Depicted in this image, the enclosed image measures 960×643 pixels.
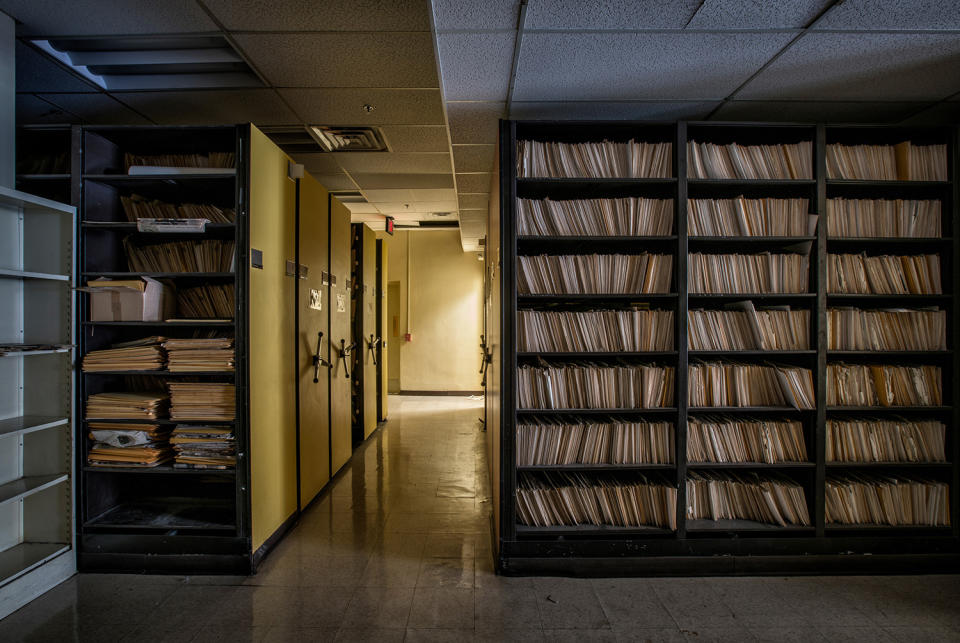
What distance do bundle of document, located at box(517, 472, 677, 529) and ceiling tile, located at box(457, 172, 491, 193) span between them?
8.20 feet

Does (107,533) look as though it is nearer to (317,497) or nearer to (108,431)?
(108,431)

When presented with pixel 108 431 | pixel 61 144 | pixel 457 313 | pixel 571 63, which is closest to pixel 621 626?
pixel 571 63

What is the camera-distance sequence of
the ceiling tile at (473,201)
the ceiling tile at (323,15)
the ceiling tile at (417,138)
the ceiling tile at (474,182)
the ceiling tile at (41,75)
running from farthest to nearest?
the ceiling tile at (473,201) < the ceiling tile at (474,182) < the ceiling tile at (417,138) < the ceiling tile at (41,75) < the ceiling tile at (323,15)

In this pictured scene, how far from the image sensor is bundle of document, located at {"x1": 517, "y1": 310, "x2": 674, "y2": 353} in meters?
2.44

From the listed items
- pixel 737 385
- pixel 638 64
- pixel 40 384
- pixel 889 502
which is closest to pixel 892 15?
pixel 638 64

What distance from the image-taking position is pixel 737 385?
245cm

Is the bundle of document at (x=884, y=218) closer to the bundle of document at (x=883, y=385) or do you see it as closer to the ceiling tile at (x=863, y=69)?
the ceiling tile at (x=863, y=69)

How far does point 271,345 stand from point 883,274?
3.39 metres

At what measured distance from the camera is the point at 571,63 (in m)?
2.04

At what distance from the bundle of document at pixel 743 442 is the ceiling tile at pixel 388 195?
395 cm

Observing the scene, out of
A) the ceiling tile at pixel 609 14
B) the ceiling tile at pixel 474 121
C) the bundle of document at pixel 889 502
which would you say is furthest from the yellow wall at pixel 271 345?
the bundle of document at pixel 889 502

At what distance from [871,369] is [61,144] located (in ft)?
15.9

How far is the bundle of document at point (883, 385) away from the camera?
7.98ft

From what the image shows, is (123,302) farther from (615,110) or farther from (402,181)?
(402,181)
